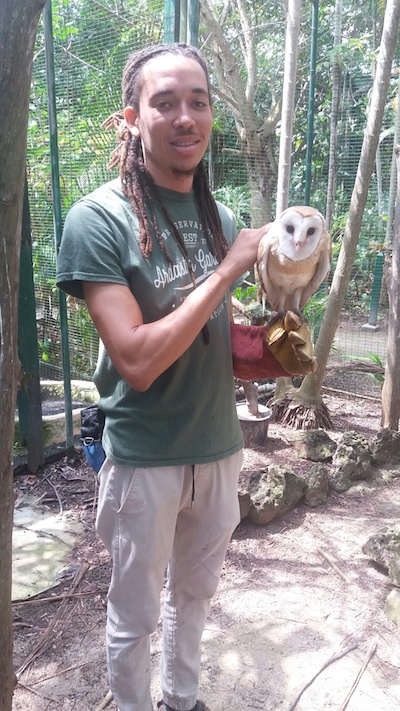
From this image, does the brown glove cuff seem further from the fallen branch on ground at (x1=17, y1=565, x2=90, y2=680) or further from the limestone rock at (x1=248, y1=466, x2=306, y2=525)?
the limestone rock at (x1=248, y1=466, x2=306, y2=525)

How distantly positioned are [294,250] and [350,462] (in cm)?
228

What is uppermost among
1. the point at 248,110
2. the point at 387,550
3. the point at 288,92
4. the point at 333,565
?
the point at 248,110

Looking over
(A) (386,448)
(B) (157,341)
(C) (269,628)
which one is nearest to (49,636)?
(C) (269,628)

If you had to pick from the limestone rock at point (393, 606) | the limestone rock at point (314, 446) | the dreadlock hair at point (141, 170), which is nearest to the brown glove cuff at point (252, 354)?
the dreadlock hair at point (141, 170)

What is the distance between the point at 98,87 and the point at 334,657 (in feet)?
11.4

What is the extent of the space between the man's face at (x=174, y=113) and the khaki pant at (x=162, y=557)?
0.73 metres

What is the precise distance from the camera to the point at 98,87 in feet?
11.8

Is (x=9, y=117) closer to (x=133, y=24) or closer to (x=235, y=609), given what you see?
(x=235, y=609)

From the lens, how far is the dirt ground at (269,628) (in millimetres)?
1763

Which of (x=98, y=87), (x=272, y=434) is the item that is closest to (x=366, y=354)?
(x=272, y=434)

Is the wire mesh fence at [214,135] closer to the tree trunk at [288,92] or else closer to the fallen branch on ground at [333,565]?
the tree trunk at [288,92]

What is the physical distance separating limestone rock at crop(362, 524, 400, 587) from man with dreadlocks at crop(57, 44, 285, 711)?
1188 millimetres

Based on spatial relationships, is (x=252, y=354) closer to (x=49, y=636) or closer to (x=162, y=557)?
(x=162, y=557)

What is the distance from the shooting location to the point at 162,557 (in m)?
1.31
